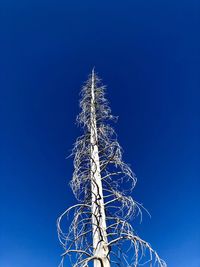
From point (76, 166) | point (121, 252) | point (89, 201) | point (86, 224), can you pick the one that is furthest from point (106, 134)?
point (121, 252)

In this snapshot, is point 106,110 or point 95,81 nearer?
point 106,110

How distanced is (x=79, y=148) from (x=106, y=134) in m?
0.67

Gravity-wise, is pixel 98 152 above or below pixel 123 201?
above

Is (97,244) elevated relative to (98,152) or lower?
lower

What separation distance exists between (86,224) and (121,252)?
0.71 m

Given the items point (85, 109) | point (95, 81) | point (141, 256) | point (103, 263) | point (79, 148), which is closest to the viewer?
point (103, 263)

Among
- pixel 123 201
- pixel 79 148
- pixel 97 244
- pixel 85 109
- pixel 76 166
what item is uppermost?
pixel 85 109

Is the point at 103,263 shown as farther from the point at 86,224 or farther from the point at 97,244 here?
the point at 86,224

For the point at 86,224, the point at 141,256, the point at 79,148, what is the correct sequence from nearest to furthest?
the point at 141,256 < the point at 86,224 < the point at 79,148

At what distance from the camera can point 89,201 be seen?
4.41 meters

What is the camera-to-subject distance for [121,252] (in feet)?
12.4

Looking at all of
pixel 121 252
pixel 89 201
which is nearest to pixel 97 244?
pixel 121 252

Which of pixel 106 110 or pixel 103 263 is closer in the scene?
pixel 103 263

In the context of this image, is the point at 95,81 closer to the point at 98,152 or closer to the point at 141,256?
the point at 98,152
